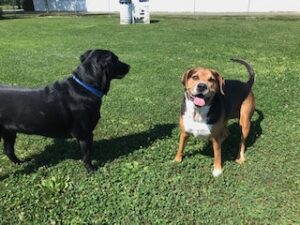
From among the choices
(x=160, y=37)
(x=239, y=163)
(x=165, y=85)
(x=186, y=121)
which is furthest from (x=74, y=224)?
(x=160, y=37)

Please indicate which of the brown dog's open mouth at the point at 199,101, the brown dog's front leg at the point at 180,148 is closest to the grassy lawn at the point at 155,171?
the brown dog's front leg at the point at 180,148

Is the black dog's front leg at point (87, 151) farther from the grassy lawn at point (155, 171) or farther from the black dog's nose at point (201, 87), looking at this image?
the black dog's nose at point (201, 87)

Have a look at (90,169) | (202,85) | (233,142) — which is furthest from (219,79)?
(90,169)

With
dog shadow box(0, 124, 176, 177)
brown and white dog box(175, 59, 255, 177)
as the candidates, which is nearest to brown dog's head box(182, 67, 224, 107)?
brown and white dog box(175, 59, 255, 177)

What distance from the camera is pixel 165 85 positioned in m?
8.68

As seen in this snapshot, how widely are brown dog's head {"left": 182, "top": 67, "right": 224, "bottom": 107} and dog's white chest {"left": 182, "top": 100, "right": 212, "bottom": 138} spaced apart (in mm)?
137

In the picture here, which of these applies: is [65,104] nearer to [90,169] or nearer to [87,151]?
[87,151]

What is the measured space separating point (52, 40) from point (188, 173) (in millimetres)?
13226

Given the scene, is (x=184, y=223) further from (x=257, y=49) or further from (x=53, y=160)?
(x=257, y=49)

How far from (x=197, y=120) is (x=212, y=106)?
0.77 feet

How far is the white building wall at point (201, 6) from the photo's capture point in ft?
113

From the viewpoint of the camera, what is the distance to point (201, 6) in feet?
123

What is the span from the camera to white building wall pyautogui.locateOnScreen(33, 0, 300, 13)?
34.4 m

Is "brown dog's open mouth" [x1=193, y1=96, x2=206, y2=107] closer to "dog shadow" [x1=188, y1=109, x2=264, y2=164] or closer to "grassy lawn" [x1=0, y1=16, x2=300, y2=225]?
"grassy lawn" [x1=0, y1=16, x2=300, y2=225]
